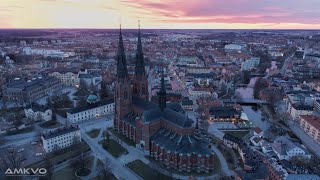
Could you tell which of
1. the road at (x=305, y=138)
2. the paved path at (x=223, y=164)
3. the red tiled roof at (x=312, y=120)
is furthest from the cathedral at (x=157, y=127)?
the red tiled roof at (x=312, y=120)

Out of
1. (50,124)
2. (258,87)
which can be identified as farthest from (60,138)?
(258,87)

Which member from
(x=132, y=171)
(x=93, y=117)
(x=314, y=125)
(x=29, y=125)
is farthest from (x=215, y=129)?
(x=29, y=125)

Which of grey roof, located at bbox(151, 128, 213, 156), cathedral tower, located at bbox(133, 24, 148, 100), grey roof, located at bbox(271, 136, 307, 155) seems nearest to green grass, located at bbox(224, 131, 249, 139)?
grey roof, located at bbox(271, 136, 307, 155)

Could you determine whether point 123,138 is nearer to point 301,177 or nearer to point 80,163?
point 80,163

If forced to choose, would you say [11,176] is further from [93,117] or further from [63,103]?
[63,103]

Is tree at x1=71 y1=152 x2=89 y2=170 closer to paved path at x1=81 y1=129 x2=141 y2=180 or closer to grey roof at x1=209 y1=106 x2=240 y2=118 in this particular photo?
paved path at x1=81 y1=129 x2=141 y2=180

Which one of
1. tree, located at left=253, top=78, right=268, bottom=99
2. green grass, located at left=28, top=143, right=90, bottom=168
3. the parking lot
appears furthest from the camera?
tree, located at left=253, top=78, right=268, bottom=99

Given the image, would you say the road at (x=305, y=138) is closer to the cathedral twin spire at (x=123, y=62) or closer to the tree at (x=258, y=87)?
the tree at (x=258, y=87)
